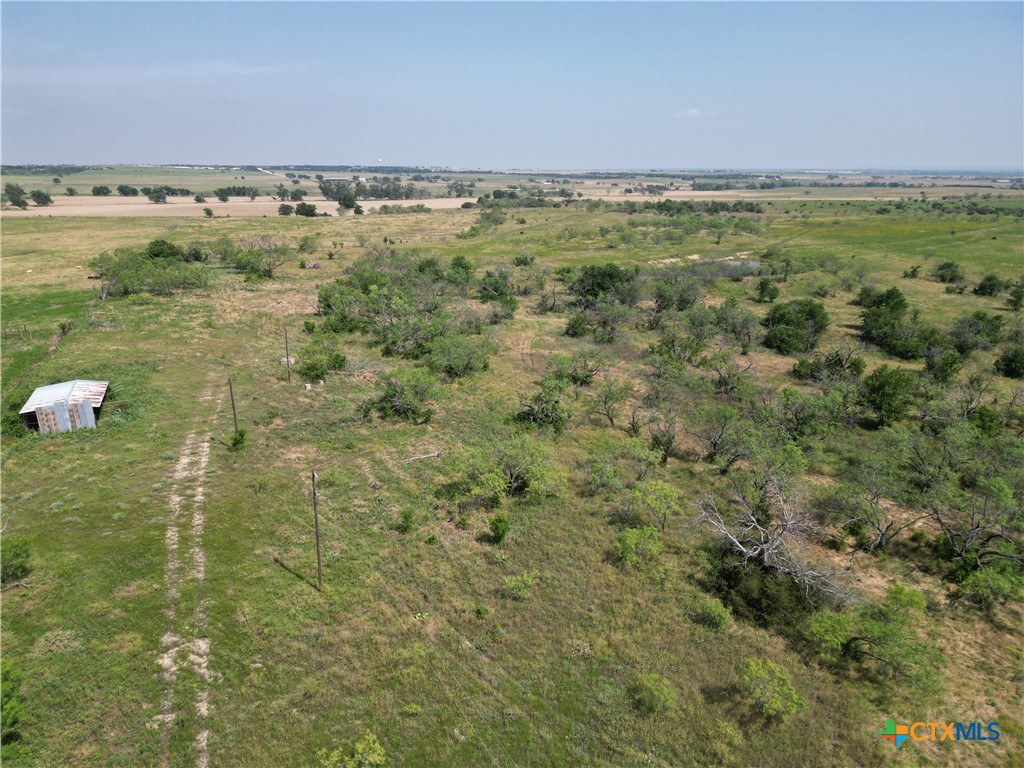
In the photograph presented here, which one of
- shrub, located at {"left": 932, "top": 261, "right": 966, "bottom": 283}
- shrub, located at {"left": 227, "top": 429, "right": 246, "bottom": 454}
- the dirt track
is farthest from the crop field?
the dirt track

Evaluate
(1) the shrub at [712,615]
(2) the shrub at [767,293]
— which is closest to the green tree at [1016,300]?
(2) the shrub at [767,293]

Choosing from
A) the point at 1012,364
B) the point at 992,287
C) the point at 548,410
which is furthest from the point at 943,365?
the point at 992,287

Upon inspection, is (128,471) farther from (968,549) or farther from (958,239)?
(958,239)

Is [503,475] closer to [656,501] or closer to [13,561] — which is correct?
[656,501]

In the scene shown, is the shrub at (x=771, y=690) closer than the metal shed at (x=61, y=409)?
Yes

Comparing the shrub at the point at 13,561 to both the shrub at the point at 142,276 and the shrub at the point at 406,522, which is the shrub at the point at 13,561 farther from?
the shrub at the point at 142,276

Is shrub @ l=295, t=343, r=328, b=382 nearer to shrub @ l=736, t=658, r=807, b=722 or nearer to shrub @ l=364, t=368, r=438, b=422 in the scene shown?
shrub @ l=364, t=368, r=438, b=422
